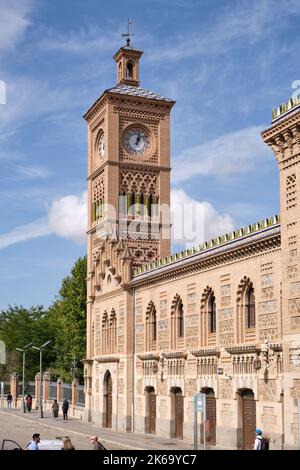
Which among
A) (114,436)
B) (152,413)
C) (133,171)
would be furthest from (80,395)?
(114,436)

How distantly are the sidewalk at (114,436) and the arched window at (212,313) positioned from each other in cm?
504

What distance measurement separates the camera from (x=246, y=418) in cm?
2973

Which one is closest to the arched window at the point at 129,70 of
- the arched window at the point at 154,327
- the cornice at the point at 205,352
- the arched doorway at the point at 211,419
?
the arched window at the point at 154,327

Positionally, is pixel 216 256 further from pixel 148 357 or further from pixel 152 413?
pixel 152 413

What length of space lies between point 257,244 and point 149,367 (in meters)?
13.2

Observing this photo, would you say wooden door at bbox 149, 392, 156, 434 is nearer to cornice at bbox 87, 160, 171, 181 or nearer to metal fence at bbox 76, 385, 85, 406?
cornice at bbox 87, 160, 171, 181

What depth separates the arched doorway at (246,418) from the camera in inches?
1152

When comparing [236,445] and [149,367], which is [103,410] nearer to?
[149,367]

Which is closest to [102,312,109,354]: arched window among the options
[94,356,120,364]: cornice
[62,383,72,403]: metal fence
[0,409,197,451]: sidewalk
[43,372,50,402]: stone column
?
[94,356,120,364]: cornice

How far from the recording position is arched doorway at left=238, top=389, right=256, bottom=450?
96.0ft

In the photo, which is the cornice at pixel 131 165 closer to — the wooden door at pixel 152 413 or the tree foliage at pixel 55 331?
the wooden door at pixel 152 413

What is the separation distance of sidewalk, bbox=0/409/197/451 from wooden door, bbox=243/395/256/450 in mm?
2687
